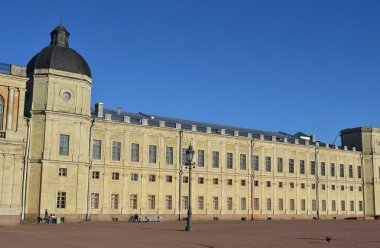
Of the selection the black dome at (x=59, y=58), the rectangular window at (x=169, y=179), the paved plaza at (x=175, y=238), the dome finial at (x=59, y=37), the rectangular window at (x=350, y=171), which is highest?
the dome finial at (x=59, y=37)

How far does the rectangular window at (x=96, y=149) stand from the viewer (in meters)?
58.3

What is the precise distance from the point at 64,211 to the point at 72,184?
294cm

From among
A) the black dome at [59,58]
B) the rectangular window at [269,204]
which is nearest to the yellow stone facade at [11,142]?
the black dome at [59,58]

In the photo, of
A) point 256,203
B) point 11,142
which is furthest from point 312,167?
point 11,142

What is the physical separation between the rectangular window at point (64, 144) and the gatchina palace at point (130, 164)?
111 millimetres

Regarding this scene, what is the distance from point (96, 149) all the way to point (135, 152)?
5363 mm

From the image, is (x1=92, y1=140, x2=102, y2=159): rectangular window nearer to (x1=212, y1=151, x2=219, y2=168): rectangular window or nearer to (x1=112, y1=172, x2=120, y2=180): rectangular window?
(x1=112, y1=172, x2=120, y2=180): rectangular window

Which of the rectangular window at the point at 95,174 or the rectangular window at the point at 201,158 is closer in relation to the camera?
the rectangular window at the point at 95,174

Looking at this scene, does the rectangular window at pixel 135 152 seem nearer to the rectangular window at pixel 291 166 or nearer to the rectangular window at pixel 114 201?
the rectangular window at pixel 114 201

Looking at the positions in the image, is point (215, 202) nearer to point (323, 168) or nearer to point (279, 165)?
point (279, 165)

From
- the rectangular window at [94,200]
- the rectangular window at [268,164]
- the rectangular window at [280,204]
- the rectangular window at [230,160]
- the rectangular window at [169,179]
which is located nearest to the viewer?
the rectangular window at [94,200]

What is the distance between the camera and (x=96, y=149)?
192 ft

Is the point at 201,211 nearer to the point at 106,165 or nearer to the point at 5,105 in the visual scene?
the point at 106,165

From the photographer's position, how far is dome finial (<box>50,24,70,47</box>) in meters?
57.4
